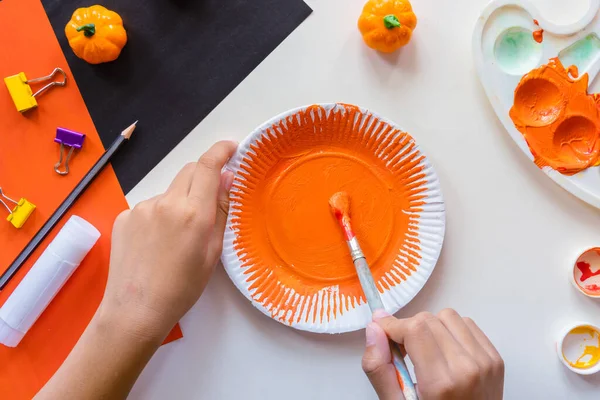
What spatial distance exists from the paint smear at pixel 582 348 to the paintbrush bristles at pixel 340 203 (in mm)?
493

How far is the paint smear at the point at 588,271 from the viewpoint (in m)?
0.90

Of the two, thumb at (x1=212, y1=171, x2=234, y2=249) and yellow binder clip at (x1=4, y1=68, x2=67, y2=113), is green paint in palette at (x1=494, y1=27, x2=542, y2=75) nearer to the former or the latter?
thumb at (x1=212, y1=171, x2=234, y2=249)

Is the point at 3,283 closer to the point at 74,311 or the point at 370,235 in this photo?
the point at 74,311

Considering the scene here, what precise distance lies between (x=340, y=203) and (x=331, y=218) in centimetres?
4

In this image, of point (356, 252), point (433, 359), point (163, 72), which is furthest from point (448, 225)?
point (163, 72)

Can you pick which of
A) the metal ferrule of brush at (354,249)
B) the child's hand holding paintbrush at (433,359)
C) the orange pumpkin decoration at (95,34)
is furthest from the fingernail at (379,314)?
the orange pumpkin decoration at (95,34)

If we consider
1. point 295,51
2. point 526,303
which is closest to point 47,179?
point 295,51

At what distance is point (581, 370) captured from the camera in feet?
2.91

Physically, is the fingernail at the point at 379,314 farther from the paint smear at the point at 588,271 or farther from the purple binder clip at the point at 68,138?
the purple binder clip at the point at 68,138

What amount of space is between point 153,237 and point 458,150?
567 mm

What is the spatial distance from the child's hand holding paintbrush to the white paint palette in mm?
371

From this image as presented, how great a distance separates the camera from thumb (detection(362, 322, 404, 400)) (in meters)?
0.67

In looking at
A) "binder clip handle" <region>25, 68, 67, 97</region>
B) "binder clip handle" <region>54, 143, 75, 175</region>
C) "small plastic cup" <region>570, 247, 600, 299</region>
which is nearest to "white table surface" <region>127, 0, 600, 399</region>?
"small plastic cup" <region>570, 247, 600, 299</region>

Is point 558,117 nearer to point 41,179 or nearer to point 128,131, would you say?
point 128,131
